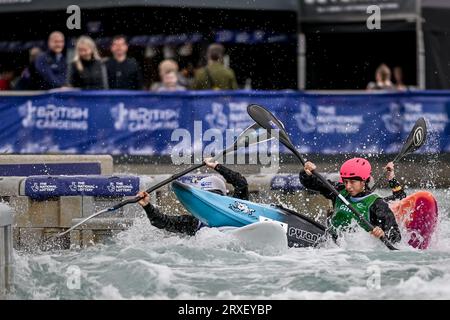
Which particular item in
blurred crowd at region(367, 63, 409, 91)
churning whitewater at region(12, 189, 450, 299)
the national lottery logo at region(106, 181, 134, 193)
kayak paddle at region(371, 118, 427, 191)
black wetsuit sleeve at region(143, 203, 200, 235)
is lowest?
churning whitewater at region(12, 189, 450, 299)

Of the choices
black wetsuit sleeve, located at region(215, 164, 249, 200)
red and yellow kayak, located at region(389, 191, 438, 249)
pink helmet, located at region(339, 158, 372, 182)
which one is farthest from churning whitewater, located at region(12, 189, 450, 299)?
black wetsuit sleeve, located at region(215, 164, 249, 200)

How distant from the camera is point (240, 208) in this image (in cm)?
1270

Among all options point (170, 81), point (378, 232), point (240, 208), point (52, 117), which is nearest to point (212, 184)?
point (240, 208)

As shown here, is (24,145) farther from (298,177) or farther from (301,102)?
(298,177)

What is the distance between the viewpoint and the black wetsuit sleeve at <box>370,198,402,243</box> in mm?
12656

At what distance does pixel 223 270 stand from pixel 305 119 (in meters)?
7.08

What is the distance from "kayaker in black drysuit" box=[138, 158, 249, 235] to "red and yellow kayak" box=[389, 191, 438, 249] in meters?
1.68

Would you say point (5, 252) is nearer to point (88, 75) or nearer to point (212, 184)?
point (212, 184)

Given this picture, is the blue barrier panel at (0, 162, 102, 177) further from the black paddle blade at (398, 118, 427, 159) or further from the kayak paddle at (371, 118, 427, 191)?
the black paddle blade at (398, 118, 427, 159)

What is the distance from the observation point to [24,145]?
18734 millimetres

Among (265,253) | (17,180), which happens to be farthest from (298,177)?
(17,180)

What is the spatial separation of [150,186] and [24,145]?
517cm

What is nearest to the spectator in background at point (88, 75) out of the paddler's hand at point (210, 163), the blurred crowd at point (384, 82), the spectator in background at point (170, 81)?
the spectator in background at point (170, 81)

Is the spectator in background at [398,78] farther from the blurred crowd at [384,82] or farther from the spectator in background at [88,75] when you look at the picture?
the spectator in background at [88,75]
